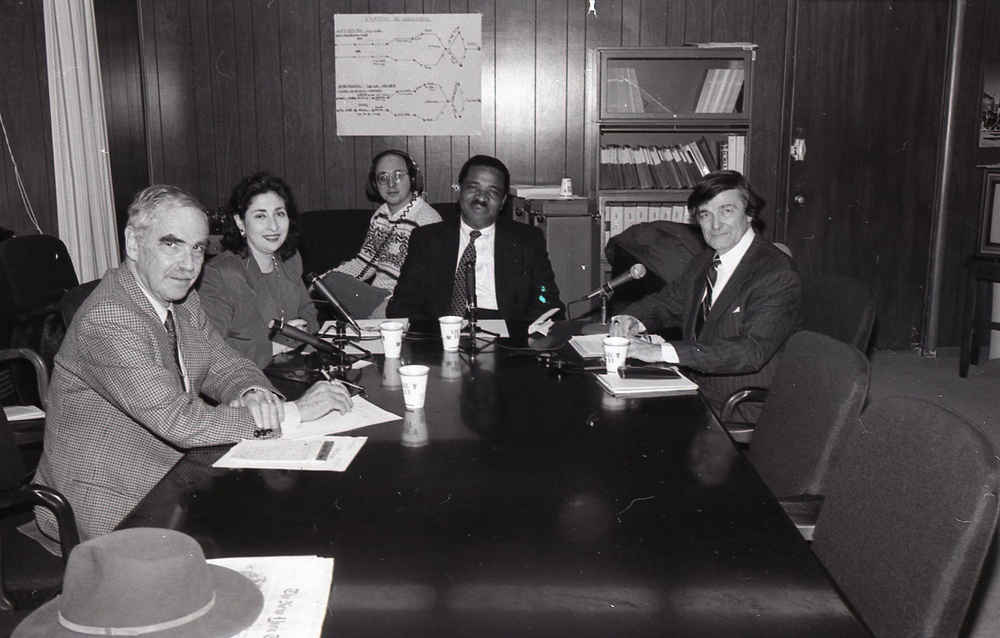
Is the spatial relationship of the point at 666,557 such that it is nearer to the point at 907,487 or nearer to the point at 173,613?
the point at 907,487

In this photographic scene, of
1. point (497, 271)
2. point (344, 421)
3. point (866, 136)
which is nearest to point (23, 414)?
point (344, 421)

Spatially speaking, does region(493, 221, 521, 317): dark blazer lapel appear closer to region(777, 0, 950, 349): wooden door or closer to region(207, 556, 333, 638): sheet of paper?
region(777, 0, 950, 349): wooden door

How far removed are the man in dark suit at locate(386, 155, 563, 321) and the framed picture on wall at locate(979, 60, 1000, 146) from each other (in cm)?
337

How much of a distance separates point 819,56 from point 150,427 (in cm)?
487

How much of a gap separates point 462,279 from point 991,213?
3.32 meters

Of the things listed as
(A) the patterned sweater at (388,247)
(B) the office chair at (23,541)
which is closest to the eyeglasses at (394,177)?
(A) the patterned sweater at (388,247)

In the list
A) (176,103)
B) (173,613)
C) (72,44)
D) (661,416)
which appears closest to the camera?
(173,613)

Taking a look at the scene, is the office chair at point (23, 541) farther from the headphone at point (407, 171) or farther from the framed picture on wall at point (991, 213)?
the framed picture on wall at point (991, 213)

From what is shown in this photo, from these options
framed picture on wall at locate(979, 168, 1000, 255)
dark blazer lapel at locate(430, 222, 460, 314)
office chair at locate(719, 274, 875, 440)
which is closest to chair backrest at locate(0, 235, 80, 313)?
dark blazer lapel at locate(430, 222, 460, 314)

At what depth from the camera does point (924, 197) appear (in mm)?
5633

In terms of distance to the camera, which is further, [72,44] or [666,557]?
[72,44]

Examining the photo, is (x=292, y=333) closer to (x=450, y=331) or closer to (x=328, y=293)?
(x=328, y=293)

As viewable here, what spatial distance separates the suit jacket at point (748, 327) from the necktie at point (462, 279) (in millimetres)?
1145

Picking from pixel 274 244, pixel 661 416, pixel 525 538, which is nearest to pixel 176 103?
pixel 274 244
